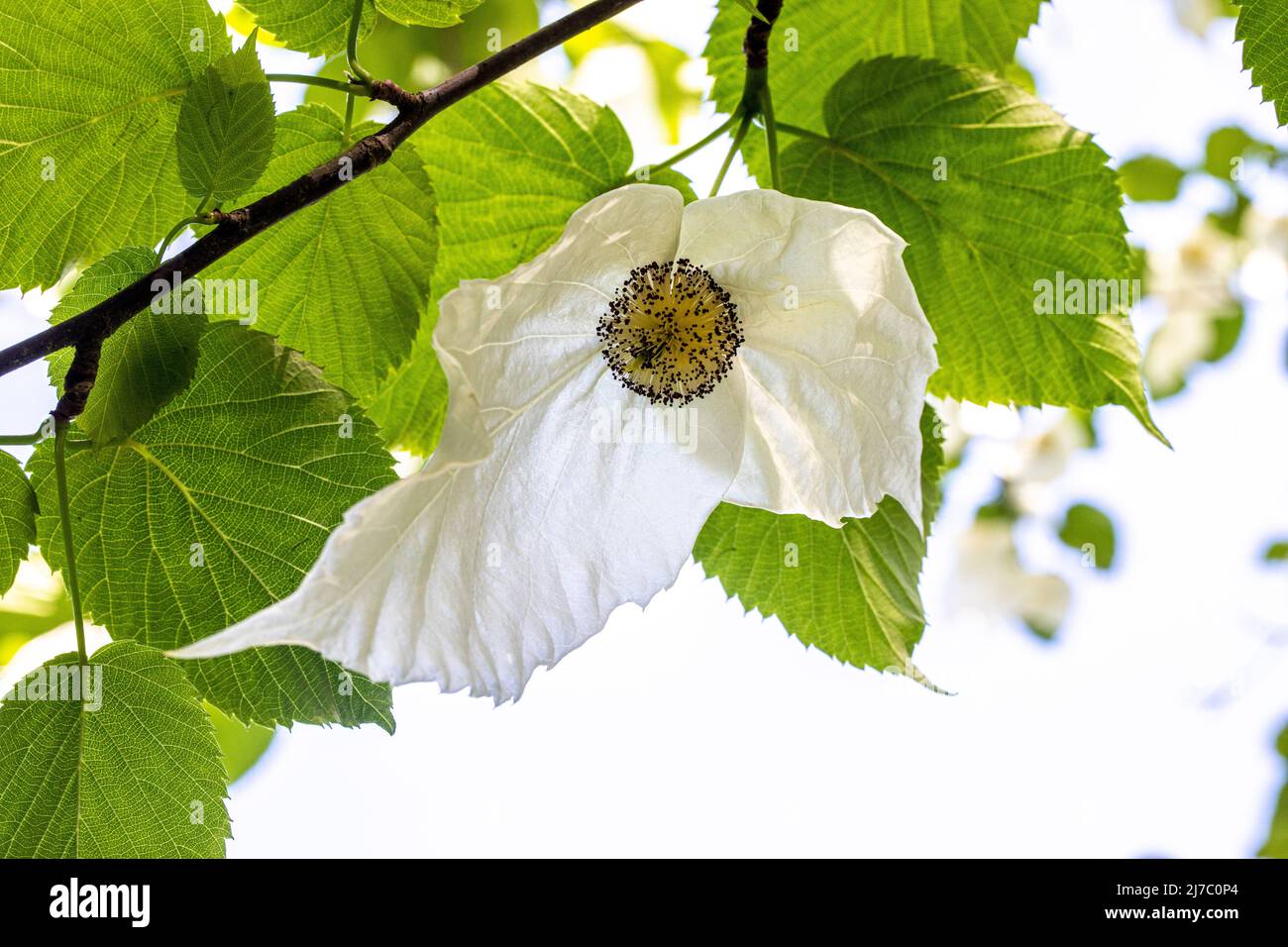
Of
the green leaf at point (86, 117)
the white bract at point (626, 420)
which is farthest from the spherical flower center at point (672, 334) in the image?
the green leaf at point (86, 117)

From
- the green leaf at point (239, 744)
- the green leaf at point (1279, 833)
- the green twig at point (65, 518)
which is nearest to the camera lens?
the green twig at point (65, 518)

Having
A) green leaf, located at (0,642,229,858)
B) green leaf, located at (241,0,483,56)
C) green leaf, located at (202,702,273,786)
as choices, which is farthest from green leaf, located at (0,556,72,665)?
green leaf, located at (241,0,483,56)

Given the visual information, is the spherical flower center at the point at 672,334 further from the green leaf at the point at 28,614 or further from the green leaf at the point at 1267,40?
the green leaf at the point at 28,614

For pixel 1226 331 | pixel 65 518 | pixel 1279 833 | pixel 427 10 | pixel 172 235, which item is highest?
pixel 1226 331

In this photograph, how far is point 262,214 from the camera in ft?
1.23

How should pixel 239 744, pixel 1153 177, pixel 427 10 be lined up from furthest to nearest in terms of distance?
1. pixel 1153 177
2. pixel 239 744
3. pixel 427 10

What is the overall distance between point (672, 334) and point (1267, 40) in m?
0.26

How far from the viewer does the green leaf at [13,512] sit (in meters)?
0.44

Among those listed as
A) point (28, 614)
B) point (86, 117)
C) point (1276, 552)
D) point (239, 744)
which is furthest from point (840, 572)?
point (1276, 552)

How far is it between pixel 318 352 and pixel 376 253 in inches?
2.1

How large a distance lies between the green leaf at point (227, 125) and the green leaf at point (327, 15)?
0.08 meters

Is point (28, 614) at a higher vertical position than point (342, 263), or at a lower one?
lower

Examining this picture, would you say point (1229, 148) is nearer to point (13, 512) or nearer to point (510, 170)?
point (510, 170)

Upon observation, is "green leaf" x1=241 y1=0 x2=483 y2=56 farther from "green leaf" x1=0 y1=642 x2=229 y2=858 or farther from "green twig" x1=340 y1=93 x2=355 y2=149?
"green leaf" x1=0 y1=642 x2=229 y2=858
